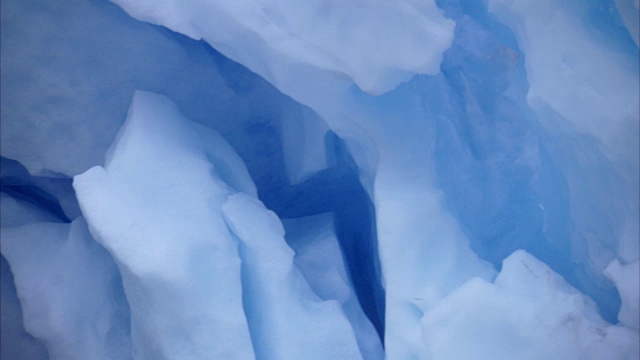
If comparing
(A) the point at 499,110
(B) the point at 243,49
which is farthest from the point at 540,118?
(B) the point at 243,49

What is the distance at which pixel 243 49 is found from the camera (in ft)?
2.66

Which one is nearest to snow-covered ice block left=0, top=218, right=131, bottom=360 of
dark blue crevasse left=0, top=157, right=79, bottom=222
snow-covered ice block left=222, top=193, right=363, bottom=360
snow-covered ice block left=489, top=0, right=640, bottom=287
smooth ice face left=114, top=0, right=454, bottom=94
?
dark blue crevasse left=0, top=157, right=79, bottom=222

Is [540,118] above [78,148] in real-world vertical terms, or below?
above

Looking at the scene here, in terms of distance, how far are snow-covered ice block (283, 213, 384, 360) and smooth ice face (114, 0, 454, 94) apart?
0.24m

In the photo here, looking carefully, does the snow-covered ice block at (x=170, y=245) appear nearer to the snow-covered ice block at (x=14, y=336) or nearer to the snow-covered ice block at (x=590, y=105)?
the snow-covered ice block at (x=14, y=336)

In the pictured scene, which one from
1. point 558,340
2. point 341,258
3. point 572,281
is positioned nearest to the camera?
point 558,340

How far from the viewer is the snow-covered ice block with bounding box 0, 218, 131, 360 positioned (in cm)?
88

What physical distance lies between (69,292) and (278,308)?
0.30 m

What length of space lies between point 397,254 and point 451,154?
0.15 m

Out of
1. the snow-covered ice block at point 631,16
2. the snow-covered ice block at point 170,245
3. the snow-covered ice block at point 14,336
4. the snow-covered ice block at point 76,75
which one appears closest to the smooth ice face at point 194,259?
the snow-covered ice block at point 170,245

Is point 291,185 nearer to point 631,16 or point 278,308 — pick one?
point 278,308

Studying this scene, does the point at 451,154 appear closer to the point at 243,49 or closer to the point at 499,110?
the point at 499,110

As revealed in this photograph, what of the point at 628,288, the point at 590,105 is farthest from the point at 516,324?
the point at 590,105

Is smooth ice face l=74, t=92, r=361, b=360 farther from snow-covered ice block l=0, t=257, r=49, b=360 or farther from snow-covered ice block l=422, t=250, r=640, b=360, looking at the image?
snow-covered ice block l=0, t=257, r=49, b=360
